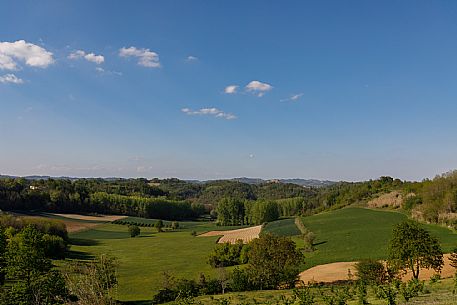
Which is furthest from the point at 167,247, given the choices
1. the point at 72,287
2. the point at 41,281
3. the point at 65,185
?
the point at 65,185

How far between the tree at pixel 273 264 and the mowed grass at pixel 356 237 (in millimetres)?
13078

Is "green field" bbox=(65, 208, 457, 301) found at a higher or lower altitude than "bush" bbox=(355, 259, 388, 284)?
lower

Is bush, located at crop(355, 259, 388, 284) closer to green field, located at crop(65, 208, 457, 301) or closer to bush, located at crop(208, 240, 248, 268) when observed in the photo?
green field, located at crop(65, 208, 457, 301)

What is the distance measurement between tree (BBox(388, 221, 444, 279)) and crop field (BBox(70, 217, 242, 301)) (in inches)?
1153

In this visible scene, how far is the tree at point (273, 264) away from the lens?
46884 millimetres

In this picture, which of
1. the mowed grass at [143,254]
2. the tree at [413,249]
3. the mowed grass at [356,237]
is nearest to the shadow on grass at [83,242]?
the mowed grass at [143,254]

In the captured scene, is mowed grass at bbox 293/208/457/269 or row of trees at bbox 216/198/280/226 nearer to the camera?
mowed grass at bbox 293/208/457/269

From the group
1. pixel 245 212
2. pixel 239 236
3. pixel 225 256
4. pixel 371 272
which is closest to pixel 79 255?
pixel 225 256

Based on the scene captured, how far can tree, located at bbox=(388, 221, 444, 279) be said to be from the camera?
4016 centimetres

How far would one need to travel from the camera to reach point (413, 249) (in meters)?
40.2

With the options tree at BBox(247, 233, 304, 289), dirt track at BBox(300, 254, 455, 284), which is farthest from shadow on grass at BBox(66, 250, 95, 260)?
dirt track at BBox(300, 254, 455, 284)

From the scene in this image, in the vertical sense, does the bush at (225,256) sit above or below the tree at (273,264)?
below

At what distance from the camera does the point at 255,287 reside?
46969mm

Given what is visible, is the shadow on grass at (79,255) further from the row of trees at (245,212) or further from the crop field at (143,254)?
the row of trees at (245,212)
